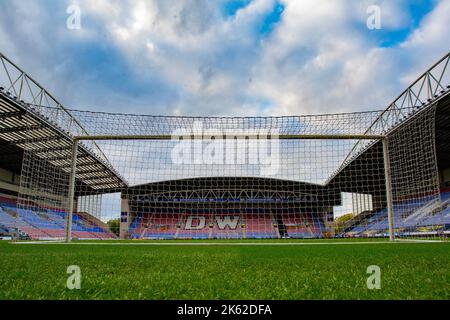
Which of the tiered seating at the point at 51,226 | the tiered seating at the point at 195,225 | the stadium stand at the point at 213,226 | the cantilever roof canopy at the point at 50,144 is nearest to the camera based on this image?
the cantilever roof canopy at the point at 50,144

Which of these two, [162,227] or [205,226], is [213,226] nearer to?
[205,226]

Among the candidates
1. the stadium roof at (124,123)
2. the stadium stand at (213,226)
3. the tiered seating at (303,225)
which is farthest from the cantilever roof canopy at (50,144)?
the tiered seating at (303,225)

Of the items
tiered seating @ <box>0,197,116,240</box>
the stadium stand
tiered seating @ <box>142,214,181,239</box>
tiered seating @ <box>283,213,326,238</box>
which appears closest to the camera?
tiered seating @ <box>283,213,326,238</box>

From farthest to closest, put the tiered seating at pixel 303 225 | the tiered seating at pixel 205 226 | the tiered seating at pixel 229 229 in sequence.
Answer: the tiered seating at pixel 229 229 → the tiered seating at pixel 205 226 → the tiered seating at pixel 303 225

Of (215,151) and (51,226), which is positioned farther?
(51,226)

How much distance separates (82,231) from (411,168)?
2564 cm

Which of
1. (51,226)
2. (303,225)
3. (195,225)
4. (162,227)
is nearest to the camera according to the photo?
(51,226)

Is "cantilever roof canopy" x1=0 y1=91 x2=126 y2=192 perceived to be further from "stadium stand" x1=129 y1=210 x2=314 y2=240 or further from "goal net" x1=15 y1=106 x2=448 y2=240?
"stadium stand" x1=129 y1=210 x2=314 y2=240

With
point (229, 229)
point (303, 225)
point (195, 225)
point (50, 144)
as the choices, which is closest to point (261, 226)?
point (229, 229)

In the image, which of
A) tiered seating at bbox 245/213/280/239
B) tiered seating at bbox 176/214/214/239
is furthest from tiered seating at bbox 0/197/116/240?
tiered seating at bbox 245/213/280/239

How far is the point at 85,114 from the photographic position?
60.3ft

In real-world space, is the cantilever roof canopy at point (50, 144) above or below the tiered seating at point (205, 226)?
above

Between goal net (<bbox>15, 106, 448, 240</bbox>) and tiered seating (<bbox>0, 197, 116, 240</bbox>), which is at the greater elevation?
goal net (<bbox>15, 106, 448, 240</bbox>)

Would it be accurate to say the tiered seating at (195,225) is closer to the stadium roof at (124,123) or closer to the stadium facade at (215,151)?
the stadium facade at (215,151)
